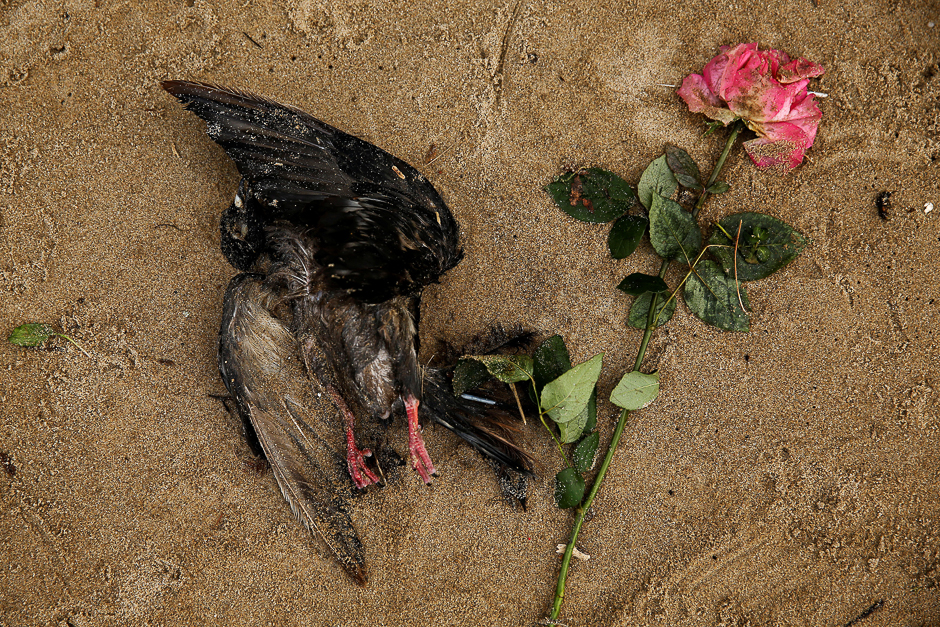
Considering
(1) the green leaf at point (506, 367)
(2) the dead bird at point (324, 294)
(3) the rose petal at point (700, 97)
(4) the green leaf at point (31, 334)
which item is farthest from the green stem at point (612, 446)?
(4) the green leaf at point (31, 334)

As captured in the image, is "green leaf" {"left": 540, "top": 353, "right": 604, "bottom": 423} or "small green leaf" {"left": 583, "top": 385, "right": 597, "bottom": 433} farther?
"small green leaf" {"left": 583, "top": 385, "right": 597, "bottom": 433}

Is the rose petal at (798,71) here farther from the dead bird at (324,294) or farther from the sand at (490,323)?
the dead bird at (324,294)

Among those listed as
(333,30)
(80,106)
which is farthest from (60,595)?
(333,30)

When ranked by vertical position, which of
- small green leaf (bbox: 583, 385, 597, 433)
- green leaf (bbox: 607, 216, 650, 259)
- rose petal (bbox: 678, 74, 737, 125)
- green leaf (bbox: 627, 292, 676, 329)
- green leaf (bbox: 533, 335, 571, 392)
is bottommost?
small green leaf (bbox: 583, 385, 597, 433)

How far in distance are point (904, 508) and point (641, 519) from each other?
1.07m

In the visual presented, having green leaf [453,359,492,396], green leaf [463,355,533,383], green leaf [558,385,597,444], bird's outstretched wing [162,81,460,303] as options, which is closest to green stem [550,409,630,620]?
green leaf [558,385,597,444]

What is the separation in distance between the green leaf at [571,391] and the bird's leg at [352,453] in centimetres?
74

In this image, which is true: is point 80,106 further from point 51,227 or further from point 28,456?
point 28,456

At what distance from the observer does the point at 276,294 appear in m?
2.25

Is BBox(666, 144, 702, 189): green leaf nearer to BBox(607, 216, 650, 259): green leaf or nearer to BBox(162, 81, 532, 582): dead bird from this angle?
BBox(607, 216, 650, 259): green leaf

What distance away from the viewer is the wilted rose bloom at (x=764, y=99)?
2236mm

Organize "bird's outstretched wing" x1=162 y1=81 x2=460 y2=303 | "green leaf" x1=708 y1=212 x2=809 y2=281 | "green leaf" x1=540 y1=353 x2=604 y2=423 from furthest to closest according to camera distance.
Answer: "green leaf" x1=708 y1=212 x2=809 y2=281, "green leaf" x1=540 y1=353 x2=604 y2=423, "bird's outstretched wing" x1=162 y1=81 x2=460 y2=303

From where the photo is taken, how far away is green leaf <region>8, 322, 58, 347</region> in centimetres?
232

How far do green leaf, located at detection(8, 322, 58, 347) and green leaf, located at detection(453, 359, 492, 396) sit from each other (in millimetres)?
1688
